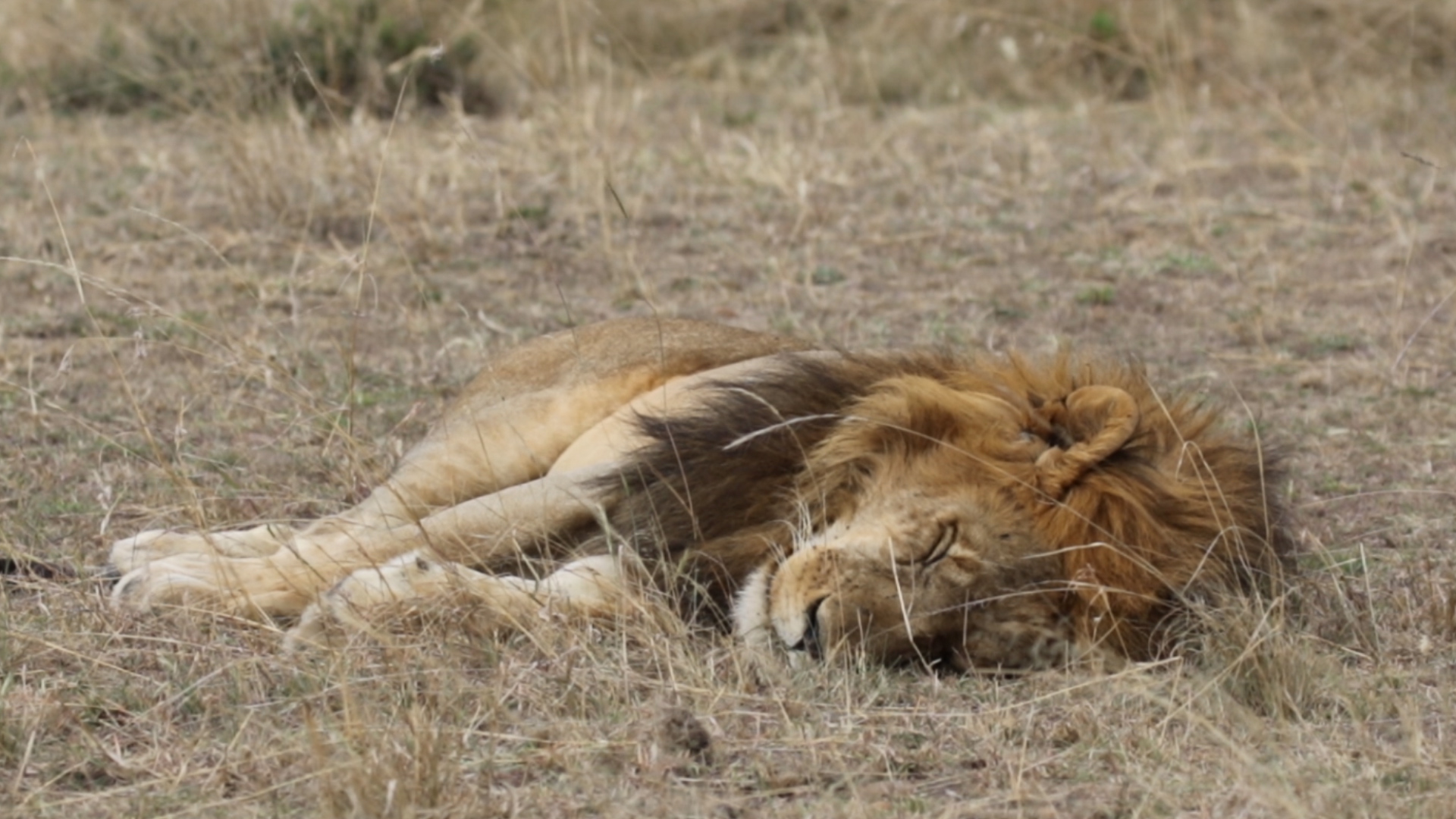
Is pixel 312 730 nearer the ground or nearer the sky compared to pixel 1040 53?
A: nearer the sky

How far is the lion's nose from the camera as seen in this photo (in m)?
3.14

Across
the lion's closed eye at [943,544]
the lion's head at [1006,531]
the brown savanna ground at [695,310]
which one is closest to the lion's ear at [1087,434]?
the lion's head at [1006,531]

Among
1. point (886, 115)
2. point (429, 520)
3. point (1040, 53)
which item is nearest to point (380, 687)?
point (429, 520)

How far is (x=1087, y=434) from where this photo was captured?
3.40m

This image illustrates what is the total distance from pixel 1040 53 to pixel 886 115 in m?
1.29

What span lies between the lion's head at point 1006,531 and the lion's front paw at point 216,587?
0.82 m

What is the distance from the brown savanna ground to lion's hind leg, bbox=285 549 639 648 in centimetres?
6

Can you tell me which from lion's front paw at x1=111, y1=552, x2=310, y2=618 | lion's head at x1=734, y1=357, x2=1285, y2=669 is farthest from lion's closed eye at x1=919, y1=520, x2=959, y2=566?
lion's front paw at x1=111, y1=552, x2=310, y2=618

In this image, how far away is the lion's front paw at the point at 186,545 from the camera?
145 inches

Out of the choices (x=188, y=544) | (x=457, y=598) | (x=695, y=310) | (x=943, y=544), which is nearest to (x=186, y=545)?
(x=188, y=544)

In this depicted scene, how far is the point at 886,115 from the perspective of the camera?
8.84 metres

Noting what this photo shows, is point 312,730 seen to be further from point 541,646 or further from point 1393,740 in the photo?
point 1393,740

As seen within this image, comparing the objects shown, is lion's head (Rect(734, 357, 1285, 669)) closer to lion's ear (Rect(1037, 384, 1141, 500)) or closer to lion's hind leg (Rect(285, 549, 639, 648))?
lion's ear (Rect(1037, 384, 1141, 500))

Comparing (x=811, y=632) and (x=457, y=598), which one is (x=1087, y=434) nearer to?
(x=811, y=632)
